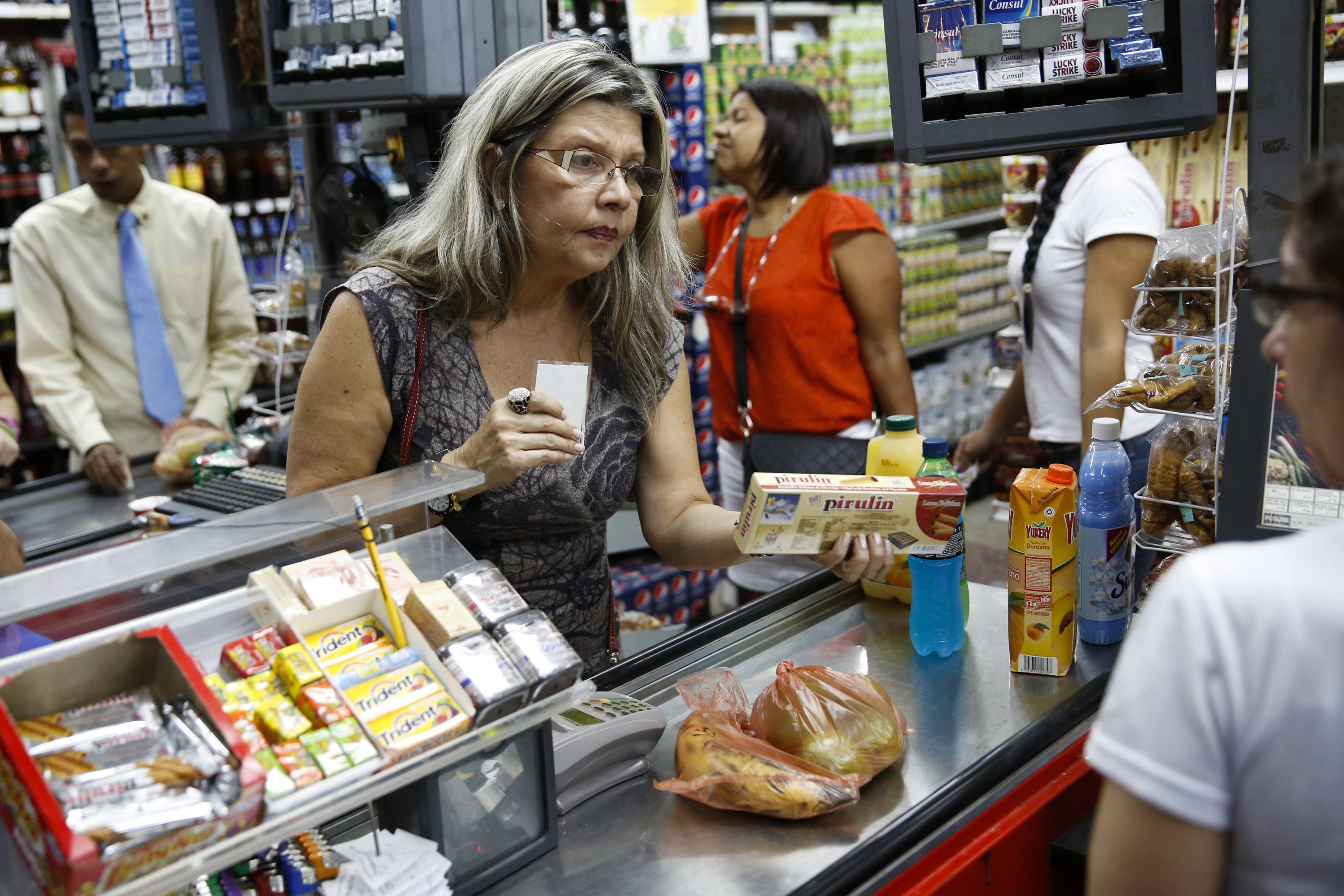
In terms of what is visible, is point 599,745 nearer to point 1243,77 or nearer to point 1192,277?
point 1192,277

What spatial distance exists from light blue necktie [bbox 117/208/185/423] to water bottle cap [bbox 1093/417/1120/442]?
330 centimetres

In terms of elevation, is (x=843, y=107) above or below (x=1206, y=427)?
above

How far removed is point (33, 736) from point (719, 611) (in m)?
3.51

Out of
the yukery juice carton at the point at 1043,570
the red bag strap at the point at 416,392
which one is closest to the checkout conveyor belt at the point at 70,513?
the red bag strap at the point at 416,392

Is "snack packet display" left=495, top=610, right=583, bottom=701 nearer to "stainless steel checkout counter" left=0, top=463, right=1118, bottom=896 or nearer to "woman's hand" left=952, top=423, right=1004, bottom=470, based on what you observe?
"stainless steel checkout counter" left=0, top=463, right=1118, bottom=896

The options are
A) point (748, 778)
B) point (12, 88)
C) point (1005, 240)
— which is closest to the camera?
point (748, 778)

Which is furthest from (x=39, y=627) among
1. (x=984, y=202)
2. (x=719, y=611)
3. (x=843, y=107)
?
(x=984, y=202)

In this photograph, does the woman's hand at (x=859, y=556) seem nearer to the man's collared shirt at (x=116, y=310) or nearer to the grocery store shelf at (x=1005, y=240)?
the grocery store shelf at (x=1005, y=240)

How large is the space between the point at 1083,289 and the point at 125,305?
10.6ft

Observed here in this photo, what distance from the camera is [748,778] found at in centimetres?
142

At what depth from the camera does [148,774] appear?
1025 mm

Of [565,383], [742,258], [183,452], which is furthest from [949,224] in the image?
[565,383]

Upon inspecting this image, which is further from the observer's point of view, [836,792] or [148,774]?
[836,792]

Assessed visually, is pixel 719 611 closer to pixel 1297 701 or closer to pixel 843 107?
pixel 843 107
